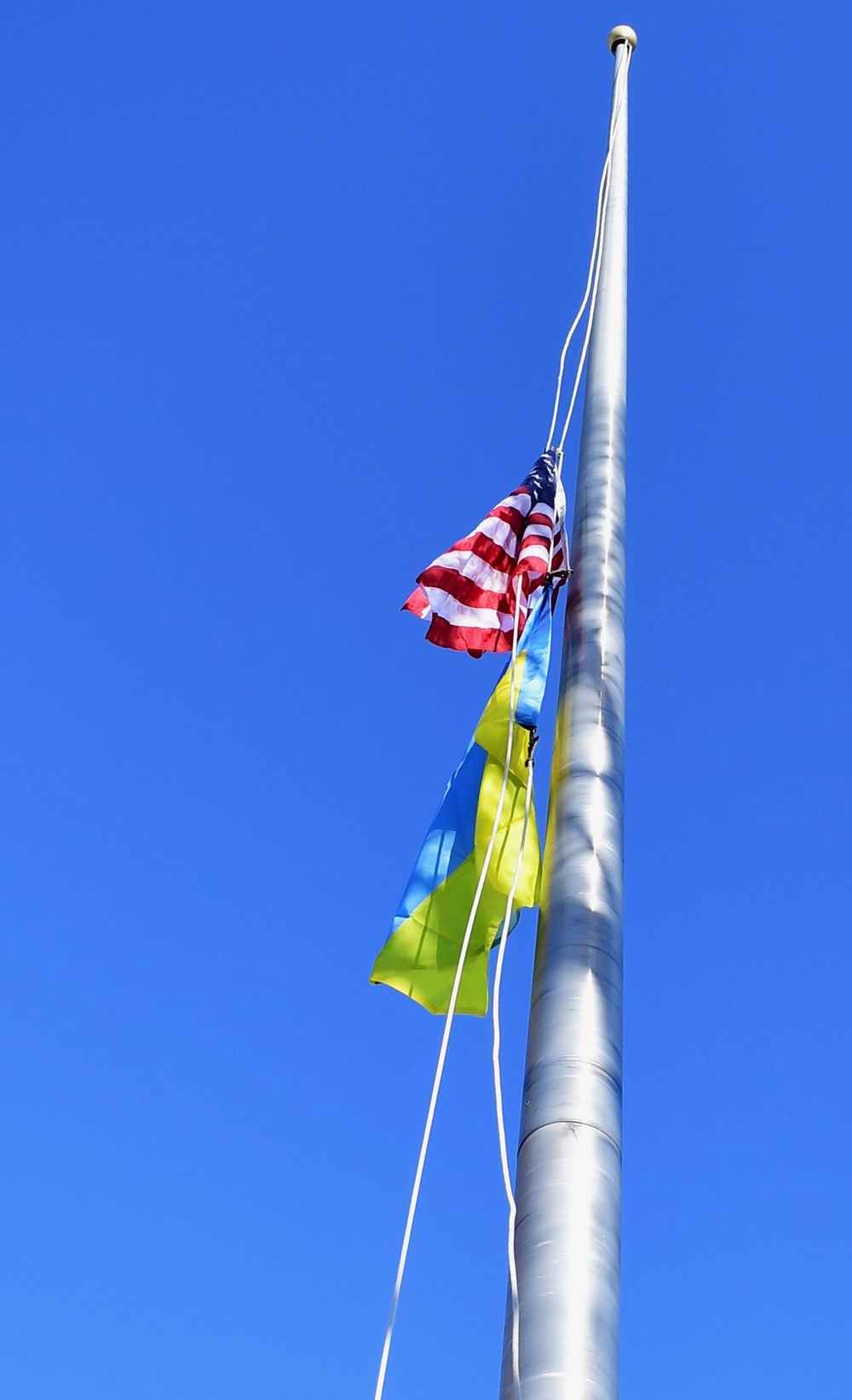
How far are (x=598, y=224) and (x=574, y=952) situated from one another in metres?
7.49

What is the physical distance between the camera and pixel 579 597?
8.49m

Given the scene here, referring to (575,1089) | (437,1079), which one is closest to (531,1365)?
(575,1089)

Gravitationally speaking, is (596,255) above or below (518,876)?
above

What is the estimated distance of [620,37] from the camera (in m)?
14.2

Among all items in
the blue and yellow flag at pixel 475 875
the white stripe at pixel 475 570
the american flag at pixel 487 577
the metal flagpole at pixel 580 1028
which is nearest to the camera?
the metal flagpole at pixel 580 1028

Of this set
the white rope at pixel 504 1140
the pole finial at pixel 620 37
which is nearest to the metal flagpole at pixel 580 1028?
the white rope at pixel 504 1140

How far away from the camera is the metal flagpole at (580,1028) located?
16.7 feet

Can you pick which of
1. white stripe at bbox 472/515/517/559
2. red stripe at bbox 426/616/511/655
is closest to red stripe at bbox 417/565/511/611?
red stripe at bbox 426/616/511/655

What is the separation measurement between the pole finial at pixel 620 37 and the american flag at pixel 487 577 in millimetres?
6412

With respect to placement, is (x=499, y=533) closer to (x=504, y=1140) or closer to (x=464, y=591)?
(x=464, y=591)

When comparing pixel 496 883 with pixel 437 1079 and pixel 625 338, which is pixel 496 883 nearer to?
pixel 437 1079

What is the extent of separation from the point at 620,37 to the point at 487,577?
23.5 feet

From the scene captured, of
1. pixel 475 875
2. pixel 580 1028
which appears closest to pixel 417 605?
pixel 475 875

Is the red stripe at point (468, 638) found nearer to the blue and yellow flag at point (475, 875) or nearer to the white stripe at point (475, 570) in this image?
the white stripe at point (475, 570)
